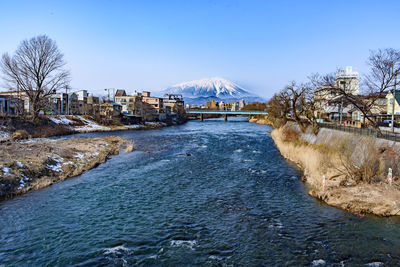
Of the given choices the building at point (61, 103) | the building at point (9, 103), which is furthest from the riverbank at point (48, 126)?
the building at point (61, 103)

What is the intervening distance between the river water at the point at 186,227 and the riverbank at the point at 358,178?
2.28ft

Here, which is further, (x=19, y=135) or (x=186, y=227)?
(x=19, y=135)

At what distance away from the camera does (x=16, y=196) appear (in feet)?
46.3

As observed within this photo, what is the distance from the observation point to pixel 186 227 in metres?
11.1

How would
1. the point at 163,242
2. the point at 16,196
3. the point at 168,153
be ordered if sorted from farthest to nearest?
the point at 168,153 → the point at 16,196 → the point at 163,242

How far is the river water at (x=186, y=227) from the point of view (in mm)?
8828

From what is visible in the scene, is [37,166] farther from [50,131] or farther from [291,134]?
[50,131]

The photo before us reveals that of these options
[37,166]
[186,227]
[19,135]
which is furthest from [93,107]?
[186,227]

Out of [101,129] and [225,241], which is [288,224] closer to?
[225,241]

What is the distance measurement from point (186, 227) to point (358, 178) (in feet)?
32.5

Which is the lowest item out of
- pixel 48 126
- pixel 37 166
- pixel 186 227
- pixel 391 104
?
pixel 186 227

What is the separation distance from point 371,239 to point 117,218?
1046 centimetres

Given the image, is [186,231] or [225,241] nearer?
[225,241]

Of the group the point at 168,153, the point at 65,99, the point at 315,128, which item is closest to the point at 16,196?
the point at 168,153
